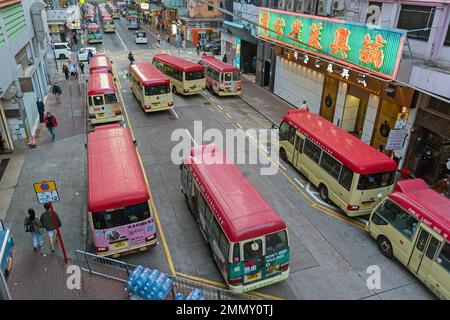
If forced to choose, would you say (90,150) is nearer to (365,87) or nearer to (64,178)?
(64,178)

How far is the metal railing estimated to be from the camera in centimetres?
1016

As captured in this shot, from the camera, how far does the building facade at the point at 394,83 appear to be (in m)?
15.0

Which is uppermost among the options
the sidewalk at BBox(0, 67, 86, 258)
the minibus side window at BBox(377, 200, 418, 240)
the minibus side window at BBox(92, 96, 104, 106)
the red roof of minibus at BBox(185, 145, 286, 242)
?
the red roof of minibus at BBox(185, 145, 286, 242)

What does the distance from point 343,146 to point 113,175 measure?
919cm

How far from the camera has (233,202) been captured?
10.5m

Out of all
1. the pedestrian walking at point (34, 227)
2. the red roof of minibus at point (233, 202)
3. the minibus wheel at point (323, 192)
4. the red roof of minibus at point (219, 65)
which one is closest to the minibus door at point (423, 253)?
the red roof of minibus at point (233, 202)

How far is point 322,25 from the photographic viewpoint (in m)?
21.2

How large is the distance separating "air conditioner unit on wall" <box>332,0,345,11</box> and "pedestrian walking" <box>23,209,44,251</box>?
63.7 ft

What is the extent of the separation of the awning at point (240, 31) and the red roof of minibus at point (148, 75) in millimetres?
10644

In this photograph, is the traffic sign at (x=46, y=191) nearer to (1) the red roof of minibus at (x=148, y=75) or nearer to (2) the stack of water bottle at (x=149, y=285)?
(2) the stack of water bottle at (x=149, y=285)

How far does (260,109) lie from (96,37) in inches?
1573

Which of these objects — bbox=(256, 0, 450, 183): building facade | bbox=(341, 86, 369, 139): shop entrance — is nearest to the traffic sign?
bbox=(256, 0, 450, 183): building facade

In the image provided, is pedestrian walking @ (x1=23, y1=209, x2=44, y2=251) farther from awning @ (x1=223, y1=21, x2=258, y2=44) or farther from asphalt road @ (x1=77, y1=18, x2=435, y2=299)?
awning @ (x1=223, y1=21, x2=258, y2=44)

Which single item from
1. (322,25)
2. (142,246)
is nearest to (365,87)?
(322,25)
